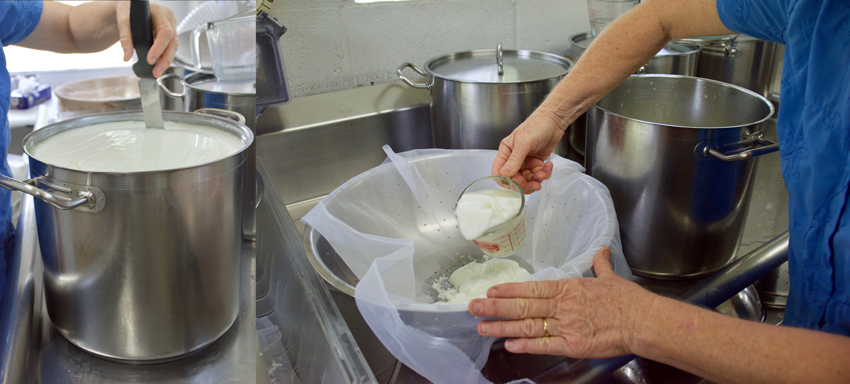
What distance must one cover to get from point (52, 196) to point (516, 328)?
1.48 ft

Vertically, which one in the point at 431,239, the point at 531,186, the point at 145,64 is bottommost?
the point at 431,239

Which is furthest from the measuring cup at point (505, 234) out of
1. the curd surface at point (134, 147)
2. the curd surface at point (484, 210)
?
the curd surface at point (134, 147)

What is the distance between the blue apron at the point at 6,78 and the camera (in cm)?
60

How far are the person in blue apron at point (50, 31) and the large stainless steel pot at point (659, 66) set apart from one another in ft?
2.93

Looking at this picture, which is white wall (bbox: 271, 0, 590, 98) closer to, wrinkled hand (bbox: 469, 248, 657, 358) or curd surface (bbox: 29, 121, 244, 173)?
curd surface (bbox: 29, 121, 244, 173)

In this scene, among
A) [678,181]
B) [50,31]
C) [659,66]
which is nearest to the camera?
[50,31]

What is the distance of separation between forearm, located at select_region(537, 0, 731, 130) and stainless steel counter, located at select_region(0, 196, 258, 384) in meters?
0.54

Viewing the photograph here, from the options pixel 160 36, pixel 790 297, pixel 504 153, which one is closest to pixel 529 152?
pixel 504 153

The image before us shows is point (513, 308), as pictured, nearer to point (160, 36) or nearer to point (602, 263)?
point (602, 263)

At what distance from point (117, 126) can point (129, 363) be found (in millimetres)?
245

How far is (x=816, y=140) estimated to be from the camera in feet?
1.90

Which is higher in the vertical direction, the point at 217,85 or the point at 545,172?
the point at 217,85

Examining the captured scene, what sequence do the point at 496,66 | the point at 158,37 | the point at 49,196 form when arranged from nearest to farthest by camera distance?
the point at 49,196 → the point at 158,37 → the point at 496,66

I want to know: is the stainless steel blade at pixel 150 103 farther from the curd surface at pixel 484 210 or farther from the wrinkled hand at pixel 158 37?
the curd surface at pixel 484 210
